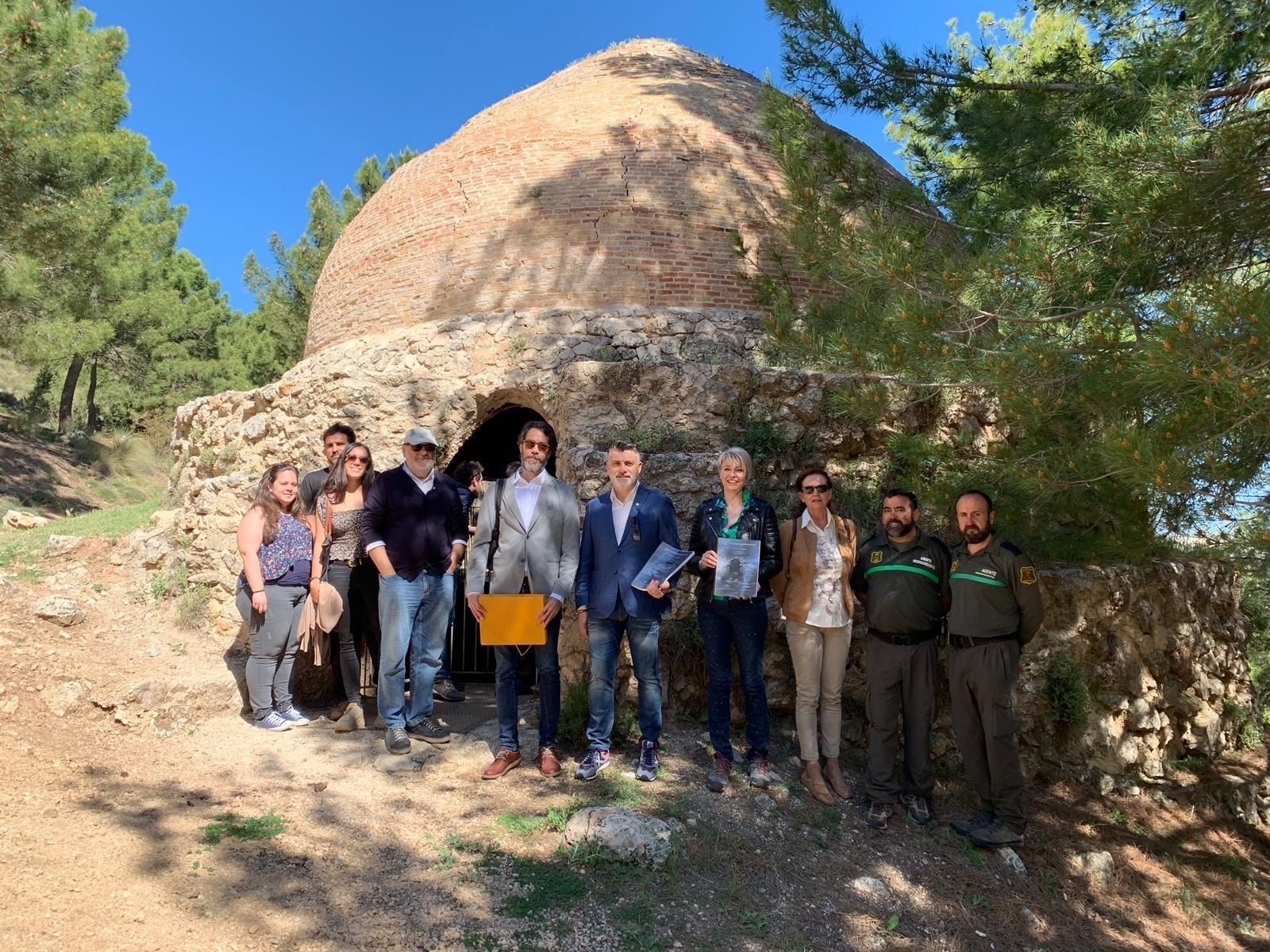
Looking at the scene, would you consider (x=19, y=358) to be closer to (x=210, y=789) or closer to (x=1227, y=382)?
(x=210, y=789)

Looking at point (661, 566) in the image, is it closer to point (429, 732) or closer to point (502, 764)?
point (502, 764)

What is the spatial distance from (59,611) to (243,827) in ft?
11.7

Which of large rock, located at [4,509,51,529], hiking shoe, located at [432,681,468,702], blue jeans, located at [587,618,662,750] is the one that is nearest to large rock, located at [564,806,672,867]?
blue jeans, located at [587,618,662,750]

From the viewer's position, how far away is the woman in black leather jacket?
13.7ft

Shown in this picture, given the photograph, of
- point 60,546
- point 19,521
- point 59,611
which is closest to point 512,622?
point 59,611

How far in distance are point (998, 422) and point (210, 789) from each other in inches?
235

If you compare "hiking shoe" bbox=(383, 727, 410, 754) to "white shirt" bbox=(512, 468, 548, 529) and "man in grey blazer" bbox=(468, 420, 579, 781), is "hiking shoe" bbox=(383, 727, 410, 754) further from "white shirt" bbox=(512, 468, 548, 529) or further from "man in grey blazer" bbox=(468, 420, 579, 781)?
"white shirt" bbox=(512, 468, 548, 529)

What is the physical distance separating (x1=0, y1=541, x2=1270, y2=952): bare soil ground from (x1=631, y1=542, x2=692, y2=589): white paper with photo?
1134mm

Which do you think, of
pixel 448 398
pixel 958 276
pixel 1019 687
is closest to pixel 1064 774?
pixel 1019 687

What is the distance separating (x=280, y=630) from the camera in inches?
186

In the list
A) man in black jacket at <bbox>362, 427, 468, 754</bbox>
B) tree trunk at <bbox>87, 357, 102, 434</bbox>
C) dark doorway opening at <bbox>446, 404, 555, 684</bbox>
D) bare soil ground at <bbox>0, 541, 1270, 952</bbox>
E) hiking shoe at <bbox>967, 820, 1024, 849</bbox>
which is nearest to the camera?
bare soil ground at <bbox>0, 541, 1270, 952</bbox>

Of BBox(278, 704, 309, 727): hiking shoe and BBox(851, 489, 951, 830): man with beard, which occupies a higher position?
BBox(851, 489, 951, 830): man with beard

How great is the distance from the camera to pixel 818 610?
14.0 ft

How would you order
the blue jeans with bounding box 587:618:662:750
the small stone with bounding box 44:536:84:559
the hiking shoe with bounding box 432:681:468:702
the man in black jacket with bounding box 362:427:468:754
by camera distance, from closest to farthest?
the blue jeans with bounding box 587:618:662:750, the man in black jacket with bounding box 362:427:468:754, the hiking shoe with bounding box 432:681:468:702, the small stone with bounding box 44:536:84:559
